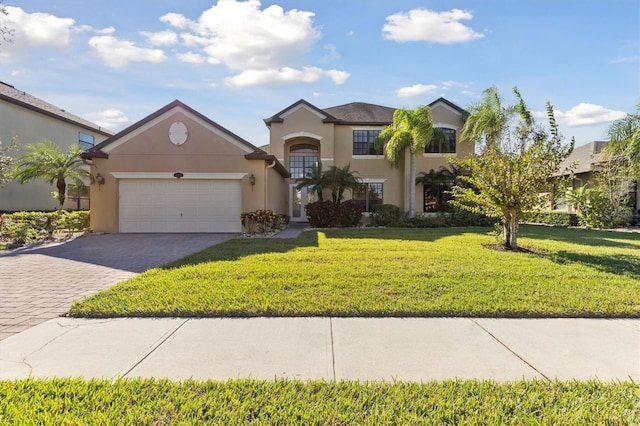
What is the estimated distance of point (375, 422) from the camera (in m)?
2.51

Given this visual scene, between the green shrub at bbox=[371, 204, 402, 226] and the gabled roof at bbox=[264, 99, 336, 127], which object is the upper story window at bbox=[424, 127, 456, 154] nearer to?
the green shrub at bbox=[371, 204, 402, 226]

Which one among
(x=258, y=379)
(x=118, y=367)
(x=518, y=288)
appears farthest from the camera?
(x=518, y=288)

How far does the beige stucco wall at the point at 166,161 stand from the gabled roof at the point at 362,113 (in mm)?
8390

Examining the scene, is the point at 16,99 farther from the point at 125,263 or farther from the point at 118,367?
the point at 118,367

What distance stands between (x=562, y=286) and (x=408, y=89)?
17076 mm

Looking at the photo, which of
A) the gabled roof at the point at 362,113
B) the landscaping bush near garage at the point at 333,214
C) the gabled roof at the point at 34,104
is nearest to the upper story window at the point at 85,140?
the gabled roof at the point at 34,104

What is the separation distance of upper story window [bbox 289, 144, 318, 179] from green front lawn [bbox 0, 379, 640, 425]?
20004 mm

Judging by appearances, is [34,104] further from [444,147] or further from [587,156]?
[587,156]

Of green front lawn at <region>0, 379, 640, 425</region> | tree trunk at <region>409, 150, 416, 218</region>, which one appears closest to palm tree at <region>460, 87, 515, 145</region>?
tree trunk at <region>409, 150, 416, 218</region>

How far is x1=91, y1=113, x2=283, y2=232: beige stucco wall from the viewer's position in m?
15.4

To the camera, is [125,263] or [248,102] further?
[248,102]

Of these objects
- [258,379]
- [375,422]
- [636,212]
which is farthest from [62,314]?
[636,212]

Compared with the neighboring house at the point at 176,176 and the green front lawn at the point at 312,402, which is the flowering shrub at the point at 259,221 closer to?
the neighboring house at the point at 176,176

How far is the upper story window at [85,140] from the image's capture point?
24109 millimetres
